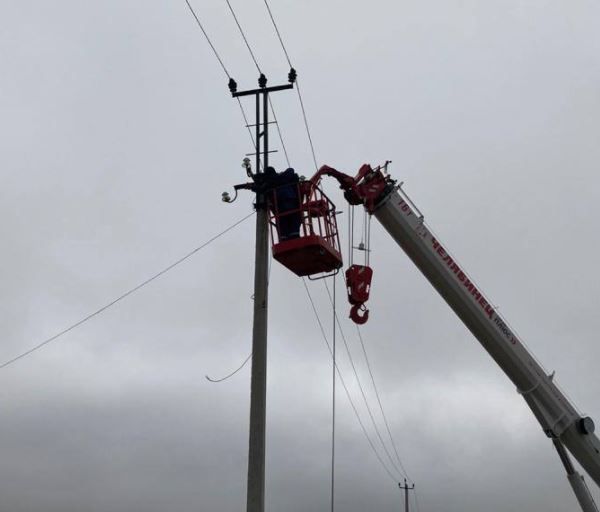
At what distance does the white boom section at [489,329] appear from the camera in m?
14.6

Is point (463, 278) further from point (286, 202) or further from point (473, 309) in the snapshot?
point (286, 202)

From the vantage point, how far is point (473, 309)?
47.8 ft

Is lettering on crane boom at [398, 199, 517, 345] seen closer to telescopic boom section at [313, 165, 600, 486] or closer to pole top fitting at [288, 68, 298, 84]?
telescopic boom section at [313, 165, 600, 486]

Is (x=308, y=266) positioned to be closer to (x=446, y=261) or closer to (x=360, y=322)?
(x=360, y=322)

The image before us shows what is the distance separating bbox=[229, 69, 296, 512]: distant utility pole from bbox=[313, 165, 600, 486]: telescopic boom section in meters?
2.37

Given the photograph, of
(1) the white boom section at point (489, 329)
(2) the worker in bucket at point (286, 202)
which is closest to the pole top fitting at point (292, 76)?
(2) the worker in bucket at point (286, 202)

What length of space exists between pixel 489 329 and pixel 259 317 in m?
5.77

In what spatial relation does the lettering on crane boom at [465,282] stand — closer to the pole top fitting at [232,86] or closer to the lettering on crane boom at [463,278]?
the lettering on crane boom at [463,278]

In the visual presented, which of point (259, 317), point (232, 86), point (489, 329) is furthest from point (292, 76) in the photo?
point (489, 329)

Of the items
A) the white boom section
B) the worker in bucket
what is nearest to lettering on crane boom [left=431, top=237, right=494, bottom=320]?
the white boom section

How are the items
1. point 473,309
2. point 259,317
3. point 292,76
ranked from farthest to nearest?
point 473,309 < point 292,76 < point 259,317

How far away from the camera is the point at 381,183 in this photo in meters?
14.6

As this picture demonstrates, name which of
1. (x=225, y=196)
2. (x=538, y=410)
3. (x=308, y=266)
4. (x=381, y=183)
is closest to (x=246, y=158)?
(x=225, y=196)

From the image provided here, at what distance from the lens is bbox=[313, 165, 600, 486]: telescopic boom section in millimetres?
14555
